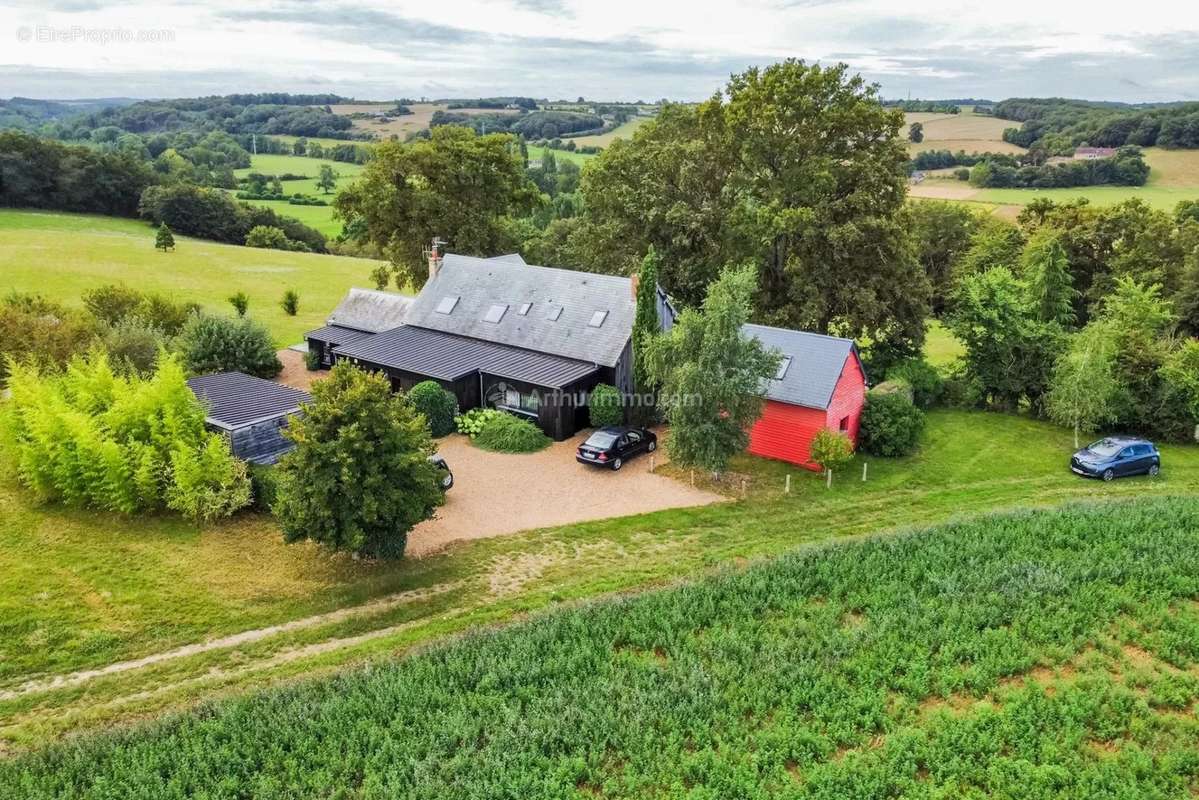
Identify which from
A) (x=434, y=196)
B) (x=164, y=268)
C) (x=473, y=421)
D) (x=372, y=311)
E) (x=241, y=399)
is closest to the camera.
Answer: (x=241, y=399)

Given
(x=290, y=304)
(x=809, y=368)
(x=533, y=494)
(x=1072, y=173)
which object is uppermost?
(x=1072, y=173)

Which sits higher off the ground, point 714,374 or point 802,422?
point 714,374

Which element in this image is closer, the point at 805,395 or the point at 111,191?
the point at 805,395

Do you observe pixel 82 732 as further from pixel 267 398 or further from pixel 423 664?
pixel 267 398

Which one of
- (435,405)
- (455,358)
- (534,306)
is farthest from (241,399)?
(534,306)

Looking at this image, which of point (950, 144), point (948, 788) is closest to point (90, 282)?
point (948, 788)

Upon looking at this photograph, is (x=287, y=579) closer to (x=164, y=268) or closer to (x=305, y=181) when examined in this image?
(x=164, y=268)

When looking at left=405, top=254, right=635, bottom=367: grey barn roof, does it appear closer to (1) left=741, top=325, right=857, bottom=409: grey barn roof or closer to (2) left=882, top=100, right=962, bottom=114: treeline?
(1) left=741, top=325, right=857, bottom=409: grey barn roof
